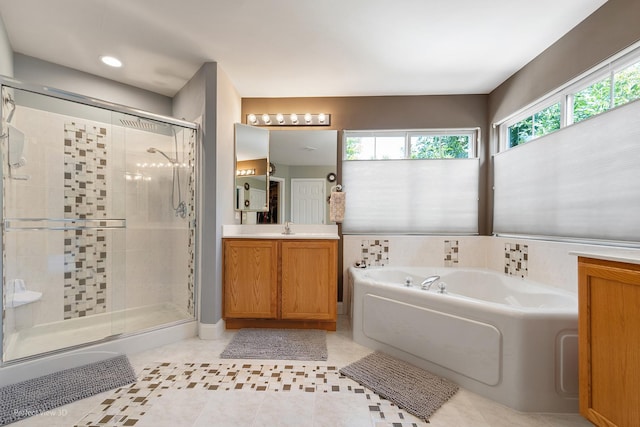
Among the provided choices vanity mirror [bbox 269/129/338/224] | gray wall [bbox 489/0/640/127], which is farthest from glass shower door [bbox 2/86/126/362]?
gray wall [bbox 489/0/640/127]

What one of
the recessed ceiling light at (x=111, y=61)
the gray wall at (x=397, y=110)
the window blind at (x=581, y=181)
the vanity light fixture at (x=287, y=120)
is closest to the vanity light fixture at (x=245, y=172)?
the vanity light fixture at (x=287, y=120)

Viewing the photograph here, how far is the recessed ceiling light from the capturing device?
7.55 feet

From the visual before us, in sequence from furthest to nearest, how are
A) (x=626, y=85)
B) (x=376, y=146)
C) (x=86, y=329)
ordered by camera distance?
1. (x=376, y=146)
2. (x=86, y=329)
3. (x=626, y=85)

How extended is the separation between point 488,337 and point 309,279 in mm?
1427

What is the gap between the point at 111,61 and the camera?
2348 millimetres

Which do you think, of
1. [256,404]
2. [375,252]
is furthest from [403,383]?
[375,252]

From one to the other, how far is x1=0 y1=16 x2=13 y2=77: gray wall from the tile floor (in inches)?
95.7

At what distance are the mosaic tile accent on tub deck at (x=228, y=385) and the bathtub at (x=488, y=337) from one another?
18.2 inches

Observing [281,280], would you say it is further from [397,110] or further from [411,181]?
[397,110]

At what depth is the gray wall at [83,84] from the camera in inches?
89.0

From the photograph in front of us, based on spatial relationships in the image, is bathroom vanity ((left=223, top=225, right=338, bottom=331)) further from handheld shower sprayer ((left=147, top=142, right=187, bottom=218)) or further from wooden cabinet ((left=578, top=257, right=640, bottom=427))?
wooden cabinet ((left=578, top=257, right=640, bottom=427))

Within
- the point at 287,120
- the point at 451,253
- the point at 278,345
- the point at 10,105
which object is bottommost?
the point at 278,345

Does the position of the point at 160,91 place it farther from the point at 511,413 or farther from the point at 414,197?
the point at 511,413

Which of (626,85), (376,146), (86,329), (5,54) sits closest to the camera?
(626,85)
